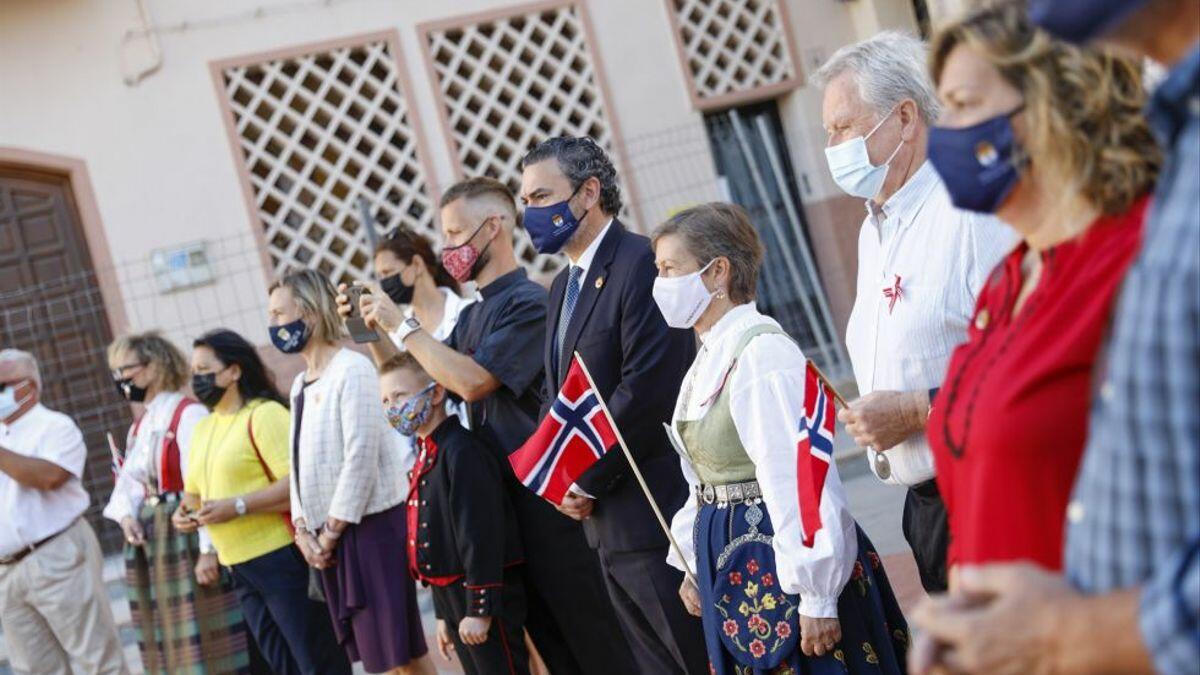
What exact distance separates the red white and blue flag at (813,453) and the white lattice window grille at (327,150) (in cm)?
808

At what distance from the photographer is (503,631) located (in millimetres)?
4539

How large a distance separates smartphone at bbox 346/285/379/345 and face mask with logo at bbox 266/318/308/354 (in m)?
0.67

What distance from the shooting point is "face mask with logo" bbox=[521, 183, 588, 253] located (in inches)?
165

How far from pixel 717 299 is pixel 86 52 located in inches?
334

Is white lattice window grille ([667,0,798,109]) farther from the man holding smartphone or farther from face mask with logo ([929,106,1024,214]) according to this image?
face mask with logo ([929,106,1024,214])

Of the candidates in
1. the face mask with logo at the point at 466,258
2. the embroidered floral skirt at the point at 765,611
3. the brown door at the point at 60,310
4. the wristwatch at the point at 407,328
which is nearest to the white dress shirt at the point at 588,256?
the wristwatch at the point at 407,328

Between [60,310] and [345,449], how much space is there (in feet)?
20.4

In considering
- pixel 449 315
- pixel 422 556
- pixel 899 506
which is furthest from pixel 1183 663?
pixel 899 506

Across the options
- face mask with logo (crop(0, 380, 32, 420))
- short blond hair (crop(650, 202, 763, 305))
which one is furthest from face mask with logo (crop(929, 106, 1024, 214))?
face mask with logo (crop(0, 380, 32, 420))

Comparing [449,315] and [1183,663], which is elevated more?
[449,315]

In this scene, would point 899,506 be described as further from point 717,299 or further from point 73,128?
point 73,128

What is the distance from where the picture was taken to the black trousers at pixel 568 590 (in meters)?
4.60

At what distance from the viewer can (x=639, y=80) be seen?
11.7 metres

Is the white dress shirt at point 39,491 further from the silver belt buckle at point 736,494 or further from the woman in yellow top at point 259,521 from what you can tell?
the silver belt buckle at point 736,494
